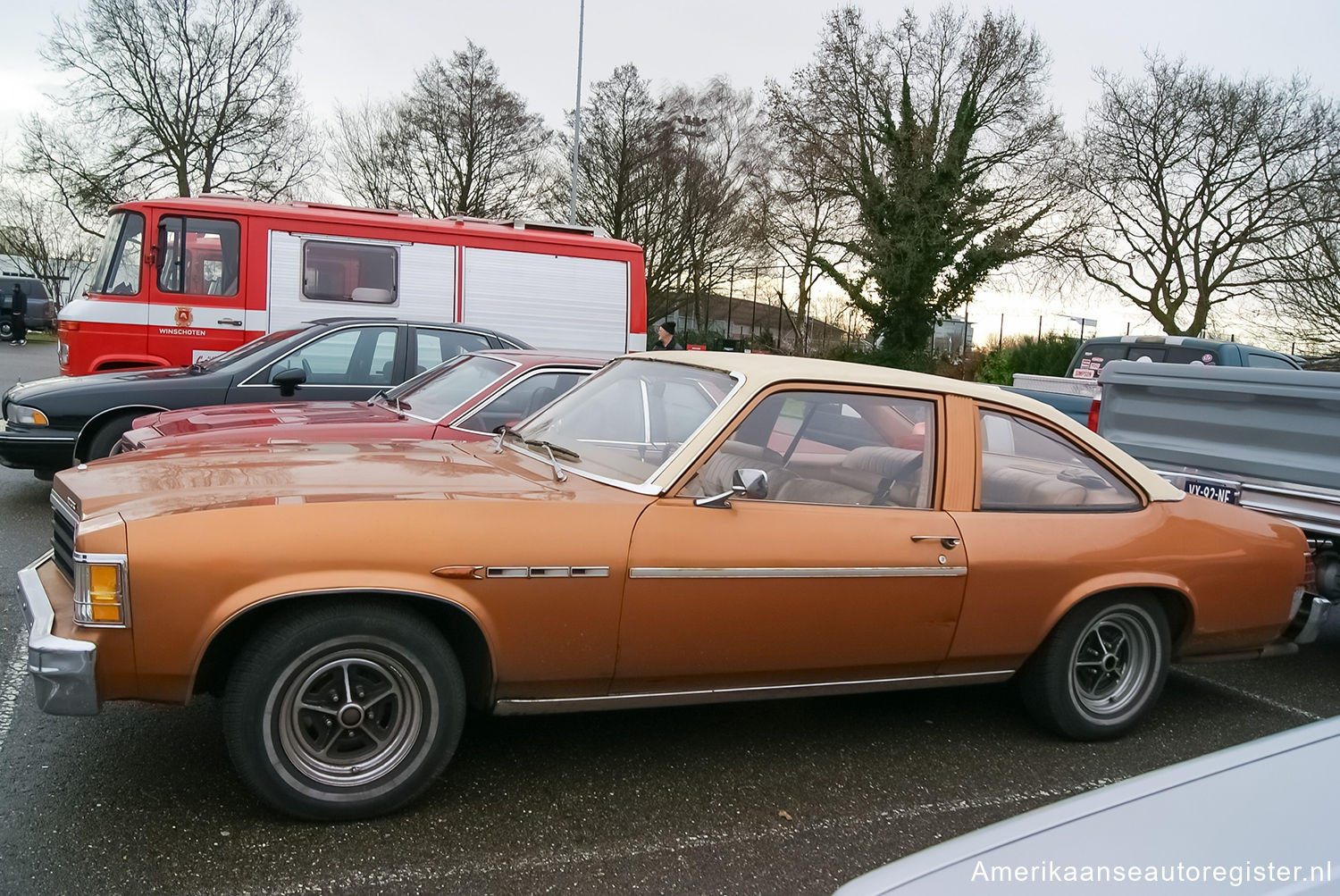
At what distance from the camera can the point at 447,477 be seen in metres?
3.43

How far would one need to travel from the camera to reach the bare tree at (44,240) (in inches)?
1518

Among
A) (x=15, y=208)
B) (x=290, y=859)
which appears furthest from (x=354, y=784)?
(x=15, y=208)

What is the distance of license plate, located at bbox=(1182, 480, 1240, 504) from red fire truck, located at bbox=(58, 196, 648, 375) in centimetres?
733

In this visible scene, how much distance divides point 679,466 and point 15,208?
4496 cm

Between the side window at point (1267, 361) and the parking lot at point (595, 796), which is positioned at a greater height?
the side window at point (1267, 361)

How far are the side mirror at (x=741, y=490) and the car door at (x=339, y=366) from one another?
4.96m

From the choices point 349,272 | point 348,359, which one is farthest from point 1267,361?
point 349,272

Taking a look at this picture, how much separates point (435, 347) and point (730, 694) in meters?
5.55

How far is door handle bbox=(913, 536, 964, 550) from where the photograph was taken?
142 inches

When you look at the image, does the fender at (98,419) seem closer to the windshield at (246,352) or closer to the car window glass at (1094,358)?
the windshield at (246,352)

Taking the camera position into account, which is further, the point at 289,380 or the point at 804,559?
the point at 289,380

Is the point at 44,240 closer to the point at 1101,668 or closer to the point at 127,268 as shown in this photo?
the point at 127,268

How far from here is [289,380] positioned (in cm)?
723

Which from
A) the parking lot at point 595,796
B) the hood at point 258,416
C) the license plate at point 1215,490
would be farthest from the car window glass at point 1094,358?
the hood at point 258,416
